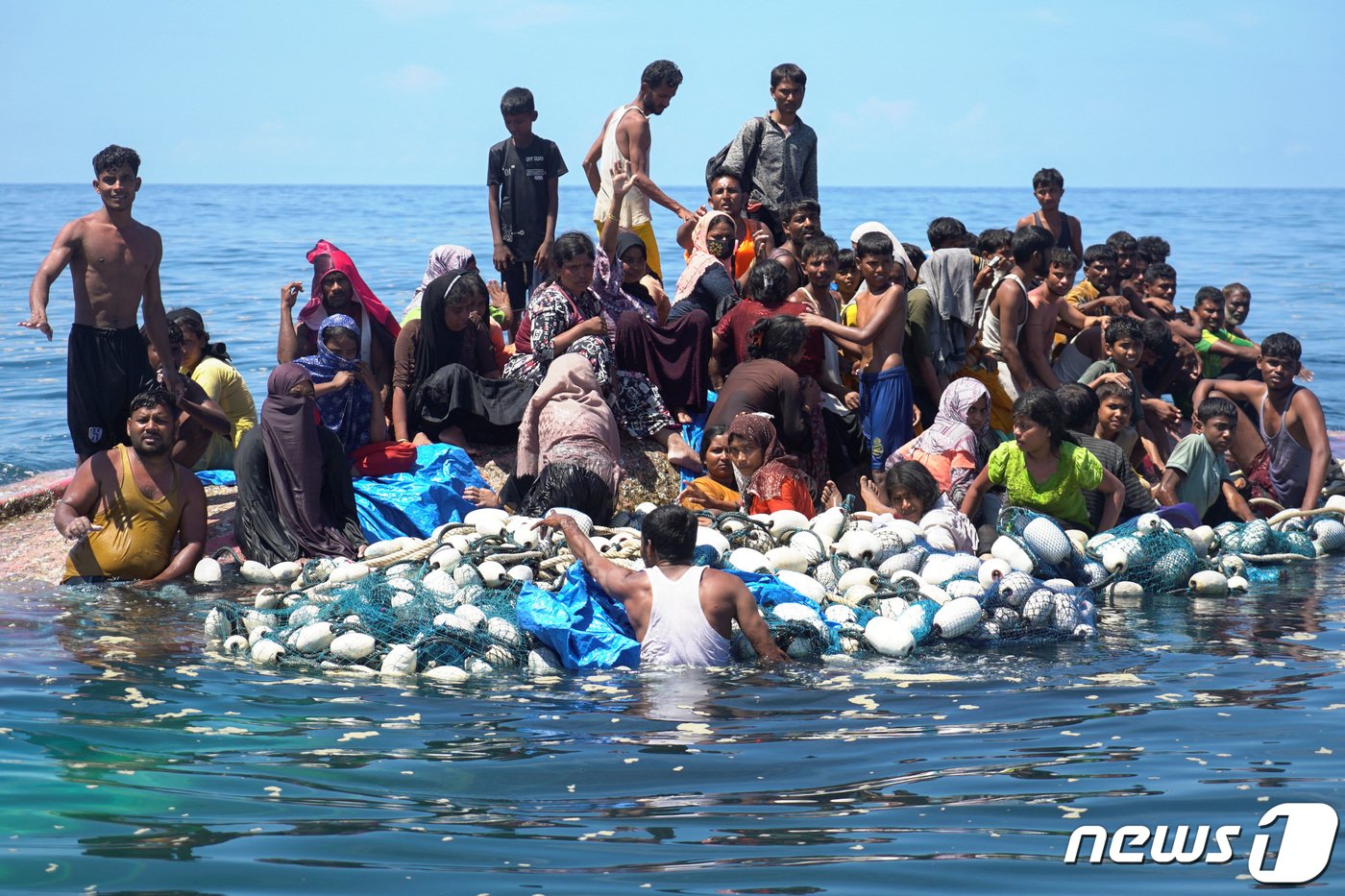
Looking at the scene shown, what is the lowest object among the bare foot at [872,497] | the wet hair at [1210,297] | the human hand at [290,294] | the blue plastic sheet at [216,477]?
the bare foot at [872,497]

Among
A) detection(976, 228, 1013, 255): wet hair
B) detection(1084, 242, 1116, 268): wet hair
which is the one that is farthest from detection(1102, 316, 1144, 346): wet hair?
detection(1084, 242, 1116, 268): wet hair

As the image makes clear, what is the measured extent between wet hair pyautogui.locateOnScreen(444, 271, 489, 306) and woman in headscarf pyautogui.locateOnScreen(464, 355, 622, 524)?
28.0 inches

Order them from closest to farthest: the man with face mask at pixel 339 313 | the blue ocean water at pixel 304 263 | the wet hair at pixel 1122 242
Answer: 1. the man with face mask at pixel 339 313
2. the wet hair at pixel 1122 242
3. the blue ocean water at pixel 304 263

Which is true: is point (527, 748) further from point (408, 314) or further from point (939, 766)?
point (408, 314)

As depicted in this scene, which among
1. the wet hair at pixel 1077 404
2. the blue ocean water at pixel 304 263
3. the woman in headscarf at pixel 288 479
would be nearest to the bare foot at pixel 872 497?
the wet hair at pixel 1077 404

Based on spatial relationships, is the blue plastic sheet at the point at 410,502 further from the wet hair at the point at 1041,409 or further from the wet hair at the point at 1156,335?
the wet hair at the point at 1156,335

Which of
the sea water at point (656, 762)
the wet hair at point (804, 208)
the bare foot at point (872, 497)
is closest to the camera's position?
the sea water at point (656, 762)

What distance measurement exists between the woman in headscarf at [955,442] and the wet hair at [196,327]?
458 centimetres

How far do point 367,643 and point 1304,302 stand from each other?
1129 inches

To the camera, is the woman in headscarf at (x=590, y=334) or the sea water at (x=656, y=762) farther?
the woman in headscarf at (x=590, y=334)

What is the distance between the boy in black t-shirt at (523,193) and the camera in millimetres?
11852

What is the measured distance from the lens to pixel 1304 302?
105ft

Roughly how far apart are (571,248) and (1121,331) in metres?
3.99

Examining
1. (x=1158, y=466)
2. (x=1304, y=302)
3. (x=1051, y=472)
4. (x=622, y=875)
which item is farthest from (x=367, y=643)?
(x=1304, y=302)
